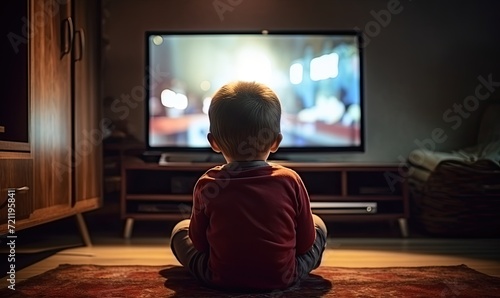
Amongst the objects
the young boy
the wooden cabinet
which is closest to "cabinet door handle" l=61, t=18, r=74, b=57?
the wooden cabinet

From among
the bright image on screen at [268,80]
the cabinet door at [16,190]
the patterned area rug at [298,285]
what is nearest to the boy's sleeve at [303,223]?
the patterned area rug at [298,285]

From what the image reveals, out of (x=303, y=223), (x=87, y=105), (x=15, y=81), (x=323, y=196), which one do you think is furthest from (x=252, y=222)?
(x=323, y=196)

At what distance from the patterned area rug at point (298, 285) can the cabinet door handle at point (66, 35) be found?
0.84 meters

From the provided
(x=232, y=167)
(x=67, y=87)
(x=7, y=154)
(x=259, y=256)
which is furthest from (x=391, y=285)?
(x=67, y=87)

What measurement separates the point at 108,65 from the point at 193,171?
0.84 metres

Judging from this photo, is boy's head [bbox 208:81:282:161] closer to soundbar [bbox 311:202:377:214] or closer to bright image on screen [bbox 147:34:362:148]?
soundbar [bbox 311:202:377:214]

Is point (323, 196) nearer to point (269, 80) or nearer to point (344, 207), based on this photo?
point (344, 207)

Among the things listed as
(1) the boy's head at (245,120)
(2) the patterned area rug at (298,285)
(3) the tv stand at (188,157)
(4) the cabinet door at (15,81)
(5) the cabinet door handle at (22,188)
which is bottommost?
(2) the patterned area rug at (298,285)

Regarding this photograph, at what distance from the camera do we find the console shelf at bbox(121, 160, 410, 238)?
9.06ft

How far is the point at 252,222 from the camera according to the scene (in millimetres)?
1338

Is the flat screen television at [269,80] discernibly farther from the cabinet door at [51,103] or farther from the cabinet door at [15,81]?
the cabinet door at [15,81]

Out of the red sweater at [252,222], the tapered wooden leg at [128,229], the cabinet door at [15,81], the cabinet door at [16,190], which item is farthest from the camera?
the tapered wooden leg at [128,229]

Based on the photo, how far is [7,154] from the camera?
5.55 ft

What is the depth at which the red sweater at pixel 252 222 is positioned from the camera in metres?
1.34
